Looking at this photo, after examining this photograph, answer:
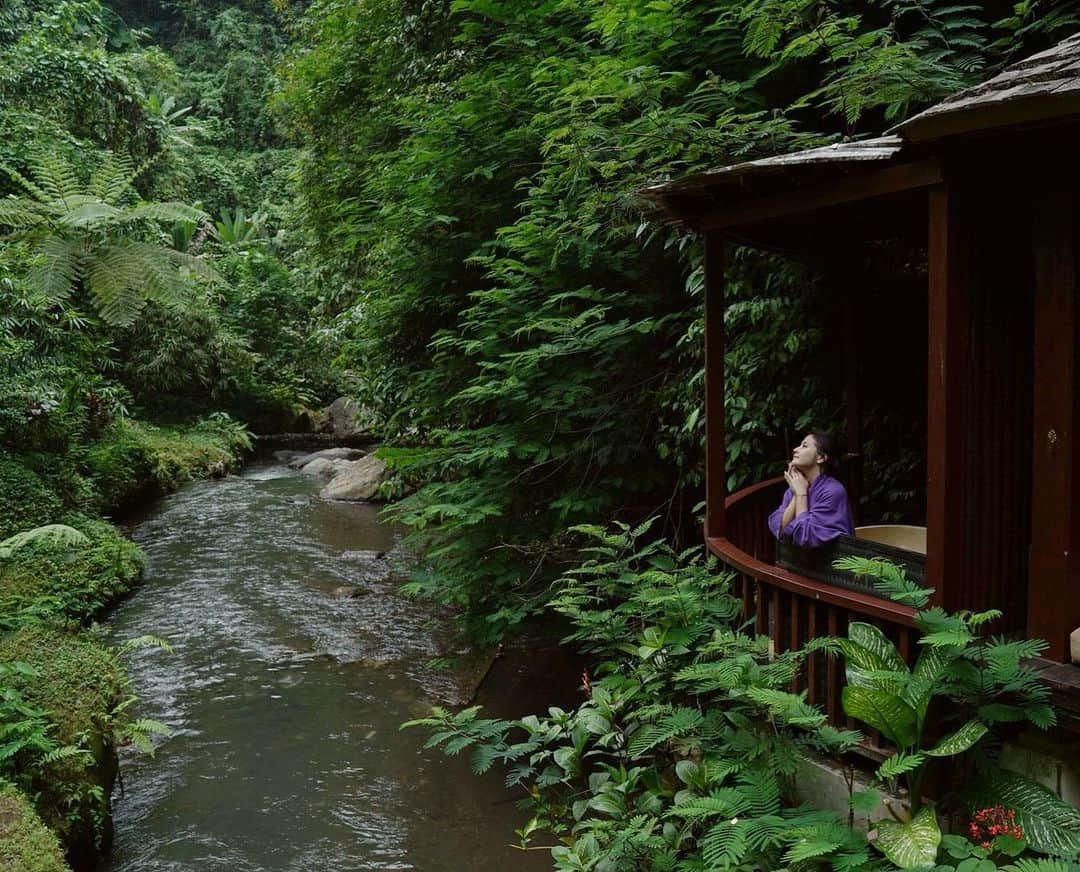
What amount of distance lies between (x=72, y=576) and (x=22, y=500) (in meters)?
1.52

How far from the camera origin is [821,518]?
181 inches

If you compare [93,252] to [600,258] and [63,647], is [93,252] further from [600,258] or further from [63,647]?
[600,258]

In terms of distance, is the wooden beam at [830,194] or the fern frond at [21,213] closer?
the wooden beam at [830,194]

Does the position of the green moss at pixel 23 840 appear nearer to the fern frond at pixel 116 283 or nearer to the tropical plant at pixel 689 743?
the tropical plant at pixel 689 743

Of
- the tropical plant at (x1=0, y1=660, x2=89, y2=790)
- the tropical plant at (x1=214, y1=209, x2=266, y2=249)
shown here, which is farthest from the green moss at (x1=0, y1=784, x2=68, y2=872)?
the tropical plant at (x1=214, y1=209, x2=266, y2=249)

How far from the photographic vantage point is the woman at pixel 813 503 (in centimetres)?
456

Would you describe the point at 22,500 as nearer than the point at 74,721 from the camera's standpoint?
No

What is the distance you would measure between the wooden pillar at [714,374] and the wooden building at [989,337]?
0.44 metres

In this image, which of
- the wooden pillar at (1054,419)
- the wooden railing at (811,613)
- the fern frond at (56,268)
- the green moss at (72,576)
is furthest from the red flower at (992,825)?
the green moss at (72,576)

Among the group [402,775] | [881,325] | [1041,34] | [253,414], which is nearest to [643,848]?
[402,775]

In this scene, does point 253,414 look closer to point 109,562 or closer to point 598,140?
point 109,562

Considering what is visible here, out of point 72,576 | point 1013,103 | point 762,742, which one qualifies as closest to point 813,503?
point 762,742

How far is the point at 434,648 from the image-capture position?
9.12 metres

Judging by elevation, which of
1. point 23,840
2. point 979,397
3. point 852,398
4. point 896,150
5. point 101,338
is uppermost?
point 896,150
